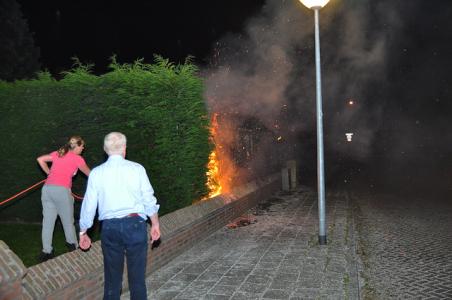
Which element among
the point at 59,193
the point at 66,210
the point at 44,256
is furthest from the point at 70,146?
the point at 44,256

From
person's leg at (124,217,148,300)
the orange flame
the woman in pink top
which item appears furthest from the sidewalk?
the woman in pink top

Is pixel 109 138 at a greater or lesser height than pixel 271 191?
greater

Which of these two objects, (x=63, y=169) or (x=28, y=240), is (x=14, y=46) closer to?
(x=28, y=240)

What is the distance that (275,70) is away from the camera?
593 inches

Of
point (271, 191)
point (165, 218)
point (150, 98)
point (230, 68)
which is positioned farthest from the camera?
point (271, 191)

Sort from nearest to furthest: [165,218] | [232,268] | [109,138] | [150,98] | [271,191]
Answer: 1. [109,138]
2. [232,268]
3. [165,218]
4. [150,98]
5. [271,191]

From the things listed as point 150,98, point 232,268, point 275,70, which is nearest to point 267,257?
point 232,268

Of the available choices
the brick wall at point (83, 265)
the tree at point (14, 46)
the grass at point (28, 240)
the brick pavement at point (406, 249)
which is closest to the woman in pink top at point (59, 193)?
the grass at point (28, 240)

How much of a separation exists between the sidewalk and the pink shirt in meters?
1.76

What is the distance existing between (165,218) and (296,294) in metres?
2.52

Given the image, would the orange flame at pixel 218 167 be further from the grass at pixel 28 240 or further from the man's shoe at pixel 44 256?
the man's shoe at pixel 44 256

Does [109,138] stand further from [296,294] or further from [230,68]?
[230,68]

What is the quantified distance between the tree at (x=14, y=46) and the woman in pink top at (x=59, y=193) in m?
12.5

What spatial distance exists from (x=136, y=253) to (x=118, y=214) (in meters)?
0.40
